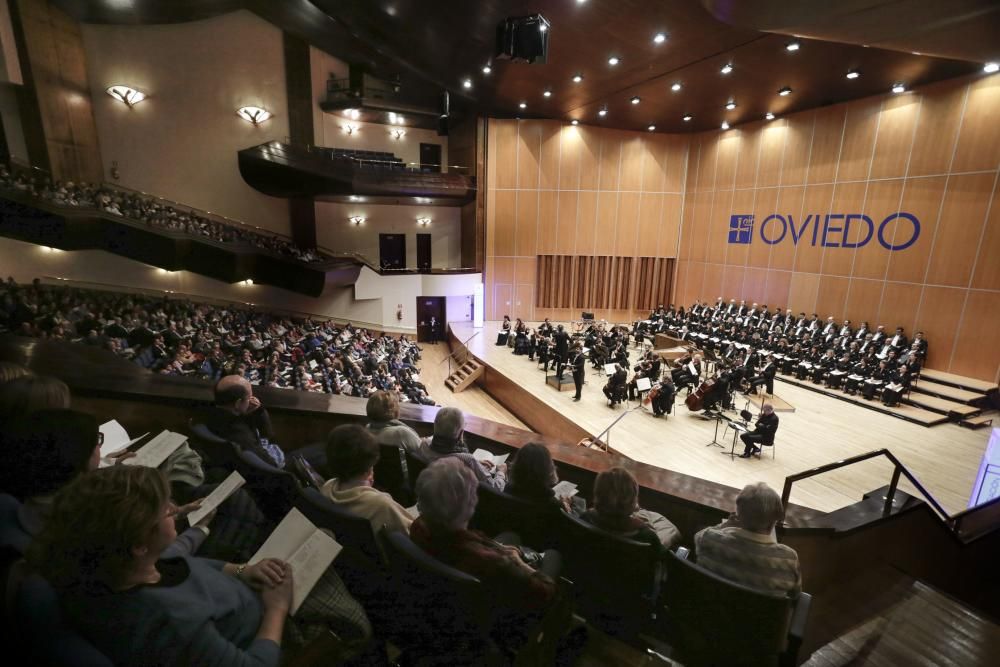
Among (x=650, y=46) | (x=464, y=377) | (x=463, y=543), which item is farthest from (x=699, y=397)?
(x=463, y=543)

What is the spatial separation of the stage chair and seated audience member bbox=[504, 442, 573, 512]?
24.8 inches

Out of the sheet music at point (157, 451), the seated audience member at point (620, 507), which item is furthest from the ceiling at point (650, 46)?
the sheet music at point (157, 451)

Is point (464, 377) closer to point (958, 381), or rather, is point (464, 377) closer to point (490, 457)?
point (490, 457)

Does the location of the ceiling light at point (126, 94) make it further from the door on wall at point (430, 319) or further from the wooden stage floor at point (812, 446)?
the wooden stage floor at point (812, 446)

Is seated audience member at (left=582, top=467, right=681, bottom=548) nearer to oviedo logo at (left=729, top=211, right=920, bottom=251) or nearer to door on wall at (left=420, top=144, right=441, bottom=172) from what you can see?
oviedo logo at (left=729, top=211, right=920, bottom=251)

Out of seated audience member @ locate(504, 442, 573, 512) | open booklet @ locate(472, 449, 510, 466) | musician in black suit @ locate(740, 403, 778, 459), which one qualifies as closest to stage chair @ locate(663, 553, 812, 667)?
seated audience member @ locate(504, 442, 573, 512)

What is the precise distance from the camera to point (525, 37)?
8070mm

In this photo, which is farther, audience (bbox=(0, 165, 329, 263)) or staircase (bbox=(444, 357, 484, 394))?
staircase (bbox=(444, 357, 484, 394))

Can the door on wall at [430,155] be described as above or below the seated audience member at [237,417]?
above

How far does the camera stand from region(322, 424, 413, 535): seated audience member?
1915 millimetres

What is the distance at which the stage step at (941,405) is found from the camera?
28.2 feet

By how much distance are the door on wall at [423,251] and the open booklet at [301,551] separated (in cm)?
1647

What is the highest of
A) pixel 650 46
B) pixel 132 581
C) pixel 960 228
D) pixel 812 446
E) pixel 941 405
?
pixel 650 46

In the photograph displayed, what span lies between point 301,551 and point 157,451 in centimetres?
138
